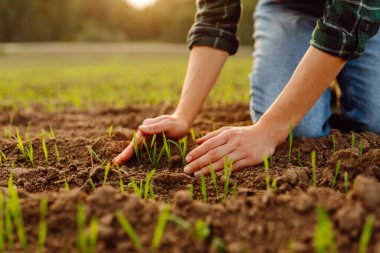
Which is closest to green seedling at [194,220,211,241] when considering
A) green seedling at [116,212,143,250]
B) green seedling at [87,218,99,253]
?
green seedling at [116,212,143,250]

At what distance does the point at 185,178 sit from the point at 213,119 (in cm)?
142

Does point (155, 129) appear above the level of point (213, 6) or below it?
below

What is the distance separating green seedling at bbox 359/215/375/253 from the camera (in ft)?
3.51

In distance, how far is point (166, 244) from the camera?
1192 mm

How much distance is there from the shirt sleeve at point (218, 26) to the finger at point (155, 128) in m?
0.65

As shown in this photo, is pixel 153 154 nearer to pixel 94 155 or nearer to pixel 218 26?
pixel 94 155

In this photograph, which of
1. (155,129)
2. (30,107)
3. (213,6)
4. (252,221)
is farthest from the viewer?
(30,107)

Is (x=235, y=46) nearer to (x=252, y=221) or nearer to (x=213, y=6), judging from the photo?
(x=213, y=6)

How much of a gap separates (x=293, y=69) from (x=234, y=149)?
944mm

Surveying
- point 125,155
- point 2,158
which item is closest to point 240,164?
point 125,155

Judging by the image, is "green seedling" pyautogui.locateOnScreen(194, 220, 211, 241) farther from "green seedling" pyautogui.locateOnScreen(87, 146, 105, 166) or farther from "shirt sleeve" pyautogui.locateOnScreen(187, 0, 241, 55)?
"shirt sleeve" pyautogui.locateOnScreen(187, 0, 241, 55)

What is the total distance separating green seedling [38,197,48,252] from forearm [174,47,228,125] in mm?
1110

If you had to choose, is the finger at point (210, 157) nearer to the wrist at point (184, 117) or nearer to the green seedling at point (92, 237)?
the wrist at point (184, 117)

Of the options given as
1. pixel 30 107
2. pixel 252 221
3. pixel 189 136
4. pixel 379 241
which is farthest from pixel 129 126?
pixel 379 241
